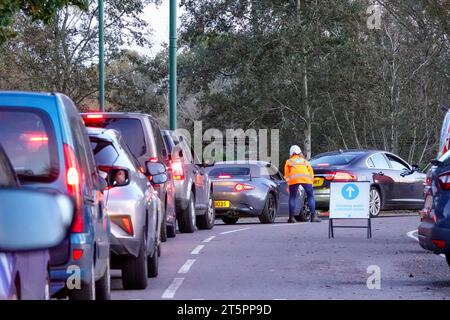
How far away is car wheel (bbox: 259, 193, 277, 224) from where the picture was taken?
2616 cm

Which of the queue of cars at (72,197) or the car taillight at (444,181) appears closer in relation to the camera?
the queue of cars at (72,197)

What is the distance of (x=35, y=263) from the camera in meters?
5.43

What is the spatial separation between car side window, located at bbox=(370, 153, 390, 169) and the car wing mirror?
24.1m

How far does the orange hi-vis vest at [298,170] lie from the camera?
82.4 feet

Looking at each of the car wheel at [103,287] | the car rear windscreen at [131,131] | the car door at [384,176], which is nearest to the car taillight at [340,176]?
the car door at [384,176]

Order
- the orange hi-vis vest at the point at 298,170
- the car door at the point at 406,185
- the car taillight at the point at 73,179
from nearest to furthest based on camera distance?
the car taillight at the point at 73,179 → the orange hi-vis vest at the point at 298,170 → the car door at the point at 406,185

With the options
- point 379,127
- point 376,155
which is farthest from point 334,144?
point 376,155

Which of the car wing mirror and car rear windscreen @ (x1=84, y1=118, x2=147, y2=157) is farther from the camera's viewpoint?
car rear windscreen @ (x1=84, y1=118, x2=147, y2=157)

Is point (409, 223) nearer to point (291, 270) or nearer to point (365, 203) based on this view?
point (365, 203)

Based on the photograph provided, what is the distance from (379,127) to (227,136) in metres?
6.85

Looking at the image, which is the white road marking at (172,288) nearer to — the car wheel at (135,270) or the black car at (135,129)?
the car wheel at (135,270)

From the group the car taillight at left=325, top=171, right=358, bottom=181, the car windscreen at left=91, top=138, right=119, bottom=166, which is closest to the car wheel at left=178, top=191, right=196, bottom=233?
the car taillight at left=325, top=171, right=358, bottom=181

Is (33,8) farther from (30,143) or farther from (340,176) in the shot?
(30,143)

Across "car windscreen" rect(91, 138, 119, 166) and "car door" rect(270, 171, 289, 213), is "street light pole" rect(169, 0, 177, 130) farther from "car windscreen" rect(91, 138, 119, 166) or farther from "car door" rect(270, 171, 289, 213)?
"car windscreen" rect(91, 138, 119, 166)
